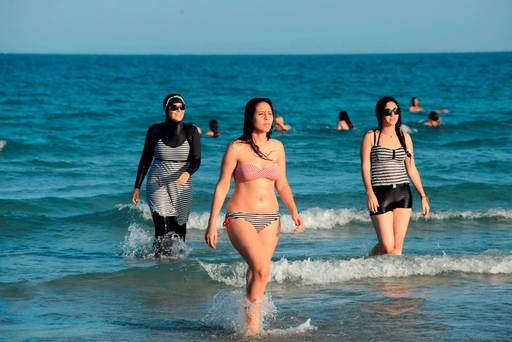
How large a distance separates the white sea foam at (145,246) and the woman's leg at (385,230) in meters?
2.17

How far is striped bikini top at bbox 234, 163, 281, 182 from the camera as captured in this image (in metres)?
6.35

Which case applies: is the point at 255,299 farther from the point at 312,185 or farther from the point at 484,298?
the point at 312,185

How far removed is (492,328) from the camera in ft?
22.5

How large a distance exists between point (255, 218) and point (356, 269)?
2.73m

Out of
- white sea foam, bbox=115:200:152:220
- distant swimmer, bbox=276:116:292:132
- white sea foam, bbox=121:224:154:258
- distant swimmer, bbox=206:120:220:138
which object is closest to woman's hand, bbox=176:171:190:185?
white sea foam, bbox=121:224:154:258

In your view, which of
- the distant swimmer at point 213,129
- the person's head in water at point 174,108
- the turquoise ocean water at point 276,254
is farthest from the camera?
the distant swimmer at point 213,129

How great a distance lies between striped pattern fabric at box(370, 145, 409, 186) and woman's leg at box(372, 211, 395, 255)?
12.8 inches

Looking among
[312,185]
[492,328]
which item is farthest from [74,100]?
[492,328]

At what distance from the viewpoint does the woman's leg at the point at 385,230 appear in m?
8.33

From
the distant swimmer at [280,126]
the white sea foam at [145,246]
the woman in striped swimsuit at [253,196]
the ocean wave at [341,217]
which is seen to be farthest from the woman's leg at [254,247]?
the distant swimmer at [280,126]

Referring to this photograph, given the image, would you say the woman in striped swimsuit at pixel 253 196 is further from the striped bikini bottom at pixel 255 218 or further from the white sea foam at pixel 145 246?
the white sea foam at pixel 145 246

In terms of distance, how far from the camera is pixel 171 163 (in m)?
8.98

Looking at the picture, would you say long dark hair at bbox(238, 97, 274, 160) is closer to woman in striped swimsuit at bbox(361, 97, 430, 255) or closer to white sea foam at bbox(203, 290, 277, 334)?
white sea foam at bbox(203, 290, 277, 334)

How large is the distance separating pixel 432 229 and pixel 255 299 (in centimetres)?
609
